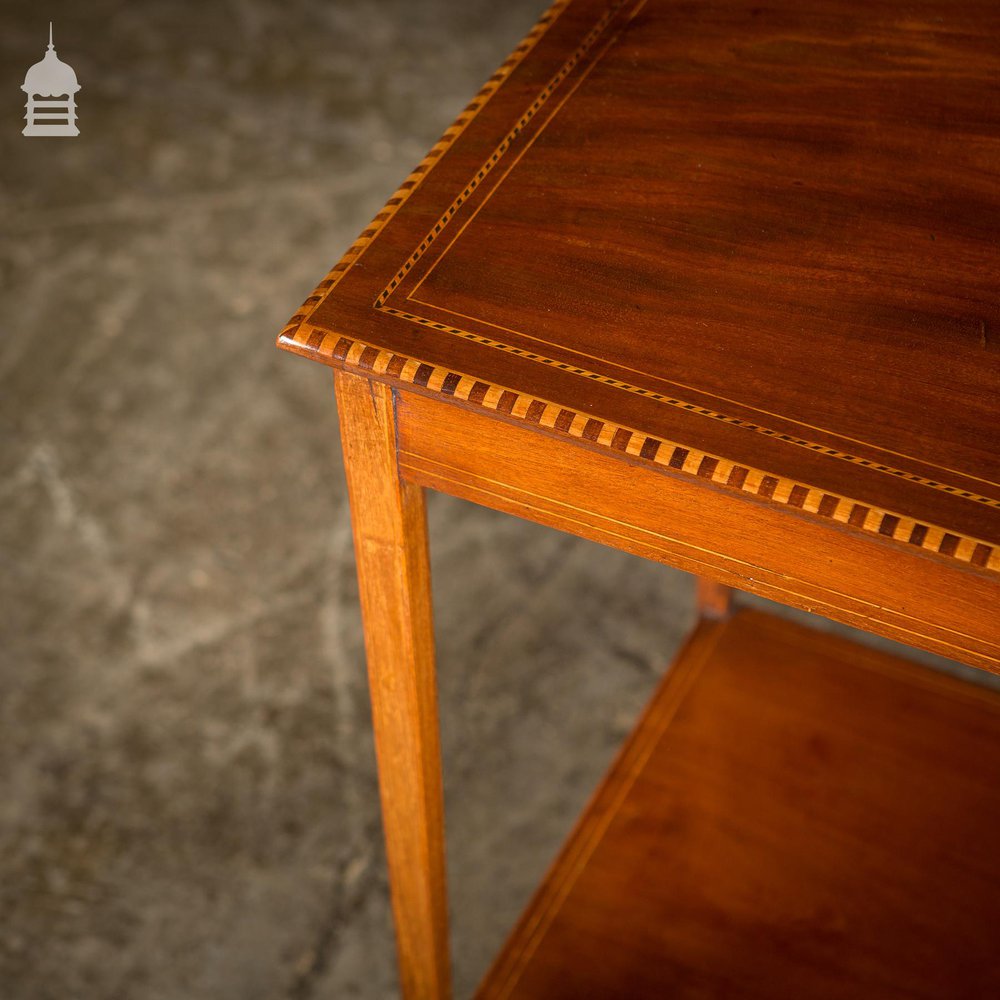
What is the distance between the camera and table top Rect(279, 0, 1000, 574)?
2.11 ft

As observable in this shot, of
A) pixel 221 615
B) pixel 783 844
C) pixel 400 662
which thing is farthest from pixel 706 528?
pixel 221 615

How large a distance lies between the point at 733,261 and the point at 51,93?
210 centimetres

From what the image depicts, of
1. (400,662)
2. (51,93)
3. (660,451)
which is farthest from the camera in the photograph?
(51,93)

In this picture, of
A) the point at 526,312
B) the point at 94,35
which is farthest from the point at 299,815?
the point at 94,35

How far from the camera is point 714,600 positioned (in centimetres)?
141

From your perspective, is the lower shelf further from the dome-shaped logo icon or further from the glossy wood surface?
the dome-shaped logo icon

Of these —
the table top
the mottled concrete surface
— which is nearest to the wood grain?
the table top

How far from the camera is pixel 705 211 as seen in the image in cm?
76

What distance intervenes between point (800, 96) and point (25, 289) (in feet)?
4.73

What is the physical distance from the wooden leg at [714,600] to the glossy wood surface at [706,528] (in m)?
0.68

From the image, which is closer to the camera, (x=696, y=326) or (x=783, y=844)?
(x=696, y=326)

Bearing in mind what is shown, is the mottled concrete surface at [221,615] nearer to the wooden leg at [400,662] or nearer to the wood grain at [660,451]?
the wooden leg at [400,662]

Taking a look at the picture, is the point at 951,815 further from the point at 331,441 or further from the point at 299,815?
the point at 331,441

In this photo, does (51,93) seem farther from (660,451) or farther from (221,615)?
(660,451)
